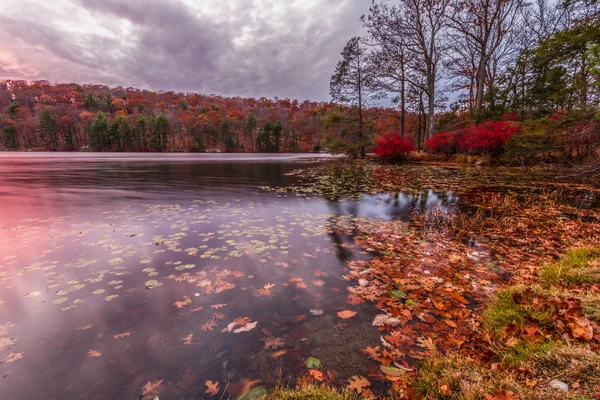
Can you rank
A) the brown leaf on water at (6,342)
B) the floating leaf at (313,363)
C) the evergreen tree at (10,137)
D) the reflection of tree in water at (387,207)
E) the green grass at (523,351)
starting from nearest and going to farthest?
the green grass at (523,351) → the floating leaf at (313,363) → the brown leaf on water at (6,342) → the reflection of tree in water at (387,207) → the evergreen tree at (10,137)

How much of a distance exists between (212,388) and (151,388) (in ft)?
1.73

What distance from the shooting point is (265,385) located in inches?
83.2

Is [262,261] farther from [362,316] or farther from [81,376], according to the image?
[81,376]

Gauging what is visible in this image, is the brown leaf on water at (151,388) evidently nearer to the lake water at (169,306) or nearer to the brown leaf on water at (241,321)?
the lake water at (169,306)

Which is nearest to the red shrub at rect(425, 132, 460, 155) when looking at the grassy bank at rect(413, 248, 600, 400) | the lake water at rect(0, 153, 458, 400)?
the lake water at rect(0, 153, 458, 400)

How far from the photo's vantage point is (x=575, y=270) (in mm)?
3178

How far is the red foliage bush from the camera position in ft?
76.7

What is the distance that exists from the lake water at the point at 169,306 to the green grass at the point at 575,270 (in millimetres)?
2442

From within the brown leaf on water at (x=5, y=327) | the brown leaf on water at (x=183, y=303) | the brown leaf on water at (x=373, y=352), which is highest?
the brown leaf on water at (x=5, y=327)

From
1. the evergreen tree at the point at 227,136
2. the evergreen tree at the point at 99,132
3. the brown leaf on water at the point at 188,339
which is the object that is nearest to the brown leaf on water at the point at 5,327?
the brown leaf on water at the point at 188,339

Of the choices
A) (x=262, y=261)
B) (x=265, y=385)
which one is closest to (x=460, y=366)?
(x=265, y=385)

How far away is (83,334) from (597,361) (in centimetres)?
451

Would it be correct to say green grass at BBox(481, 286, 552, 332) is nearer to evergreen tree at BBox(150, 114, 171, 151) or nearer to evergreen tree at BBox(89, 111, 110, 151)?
evergreen tree at BBox(150, 114, 171, 151)

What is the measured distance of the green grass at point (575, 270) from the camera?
9.81 ft
